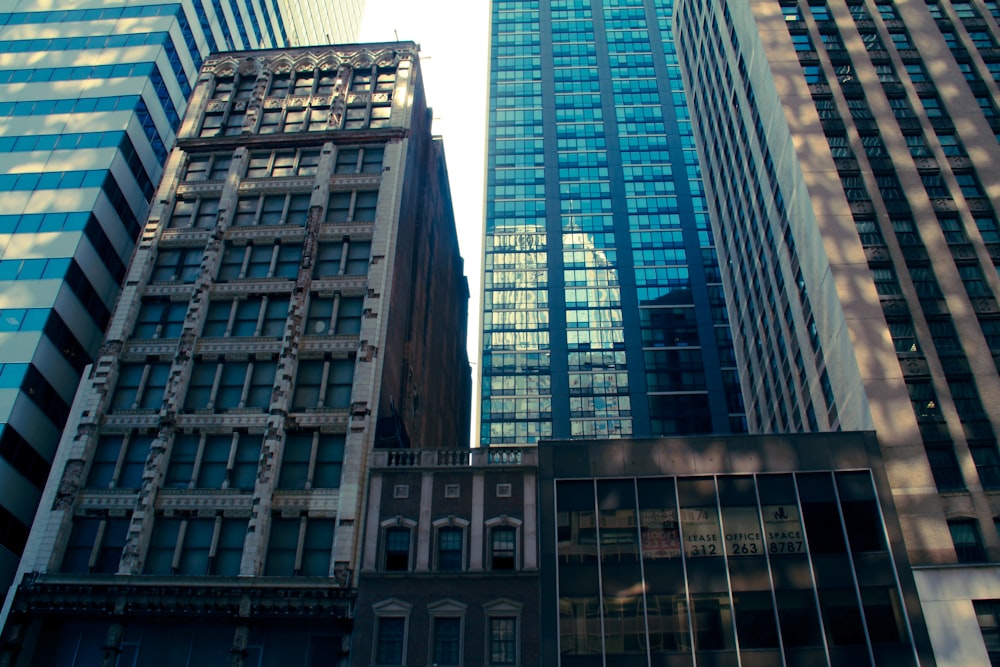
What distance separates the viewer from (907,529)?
34625mm

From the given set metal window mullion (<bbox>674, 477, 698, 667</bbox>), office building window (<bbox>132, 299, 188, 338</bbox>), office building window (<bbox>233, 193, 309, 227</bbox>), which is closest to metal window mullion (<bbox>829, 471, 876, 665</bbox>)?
metal window mullion (<bbox>674, 477, 698, 667</bbox>)

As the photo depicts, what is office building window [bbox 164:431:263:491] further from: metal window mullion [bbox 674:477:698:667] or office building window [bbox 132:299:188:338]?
metal window mullion [bbox 674:477:698:667]

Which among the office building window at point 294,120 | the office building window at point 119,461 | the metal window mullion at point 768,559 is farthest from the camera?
the office building window at point 294,120

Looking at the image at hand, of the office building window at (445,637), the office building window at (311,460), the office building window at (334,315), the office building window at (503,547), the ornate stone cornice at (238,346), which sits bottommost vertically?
the office building window at (445,637)

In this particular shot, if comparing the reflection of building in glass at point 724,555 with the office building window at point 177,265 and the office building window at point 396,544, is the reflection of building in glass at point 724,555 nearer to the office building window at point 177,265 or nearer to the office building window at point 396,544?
the office building window at point 396,544

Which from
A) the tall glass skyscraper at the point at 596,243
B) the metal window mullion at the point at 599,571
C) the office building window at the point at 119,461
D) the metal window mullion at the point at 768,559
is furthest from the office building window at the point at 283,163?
the tall glass skyscraper at the point at 596,243

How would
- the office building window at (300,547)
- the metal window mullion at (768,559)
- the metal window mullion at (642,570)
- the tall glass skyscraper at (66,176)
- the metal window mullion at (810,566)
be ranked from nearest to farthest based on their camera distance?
the metal window mullion at (810,566)
the metal window mullion at (768,559)
the metal window mullion at (642,570)
the office building window at (300,547)
the tall glass skyscraper at (66,176)

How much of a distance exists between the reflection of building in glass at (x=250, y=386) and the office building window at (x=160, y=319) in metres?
0.13

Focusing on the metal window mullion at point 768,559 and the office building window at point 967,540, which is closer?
the metal window mullion at point 768,559

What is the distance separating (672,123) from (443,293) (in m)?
71.6

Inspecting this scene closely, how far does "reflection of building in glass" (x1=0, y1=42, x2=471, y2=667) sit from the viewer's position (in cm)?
3422

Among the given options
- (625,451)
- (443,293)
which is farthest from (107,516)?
(443,293)

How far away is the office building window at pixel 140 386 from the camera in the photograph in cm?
4094

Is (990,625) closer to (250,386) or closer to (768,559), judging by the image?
(768,559)
